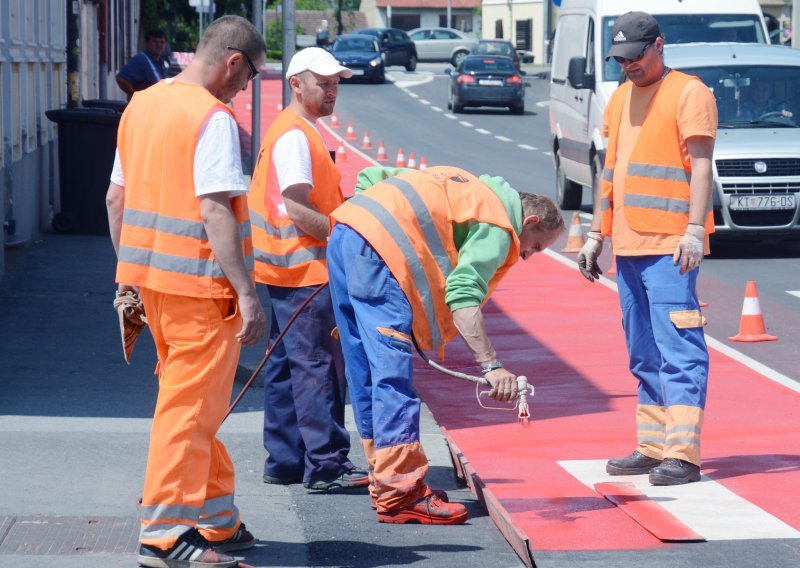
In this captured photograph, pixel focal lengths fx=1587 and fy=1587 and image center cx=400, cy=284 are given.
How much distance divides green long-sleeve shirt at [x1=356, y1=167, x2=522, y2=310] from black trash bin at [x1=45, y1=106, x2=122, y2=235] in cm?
1043

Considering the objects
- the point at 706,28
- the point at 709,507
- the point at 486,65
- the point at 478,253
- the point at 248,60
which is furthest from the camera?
the point at 486,65

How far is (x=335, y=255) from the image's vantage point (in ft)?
19.8

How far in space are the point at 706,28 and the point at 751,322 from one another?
28.2 ft

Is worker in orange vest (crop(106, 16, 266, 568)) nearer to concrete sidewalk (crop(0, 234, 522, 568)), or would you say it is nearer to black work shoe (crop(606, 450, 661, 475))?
concrete sidewalk (crop(0, 234, 522, 568))

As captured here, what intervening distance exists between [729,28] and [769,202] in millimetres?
4570

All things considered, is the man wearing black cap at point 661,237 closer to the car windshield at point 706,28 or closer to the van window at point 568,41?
the car windshield at point 706,28

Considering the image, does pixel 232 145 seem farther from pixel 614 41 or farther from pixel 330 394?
pixel 614 41

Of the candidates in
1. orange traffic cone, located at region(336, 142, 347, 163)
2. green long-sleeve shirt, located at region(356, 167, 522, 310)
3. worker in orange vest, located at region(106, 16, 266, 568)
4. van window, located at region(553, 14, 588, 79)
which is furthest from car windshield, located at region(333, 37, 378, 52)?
worker in orange vest, located at region(106, 16, 266, 568)

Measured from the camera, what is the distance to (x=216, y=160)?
5.11 metres

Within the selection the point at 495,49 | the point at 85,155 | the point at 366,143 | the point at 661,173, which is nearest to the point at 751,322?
the point at 661,173

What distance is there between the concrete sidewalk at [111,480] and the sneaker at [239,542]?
0.04 m

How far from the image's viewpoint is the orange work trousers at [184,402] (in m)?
5.23

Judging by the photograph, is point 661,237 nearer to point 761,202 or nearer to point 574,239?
point 761,202

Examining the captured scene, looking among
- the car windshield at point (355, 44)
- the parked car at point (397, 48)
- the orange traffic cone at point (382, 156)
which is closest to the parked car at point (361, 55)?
the car windshield at point (355, 44)
